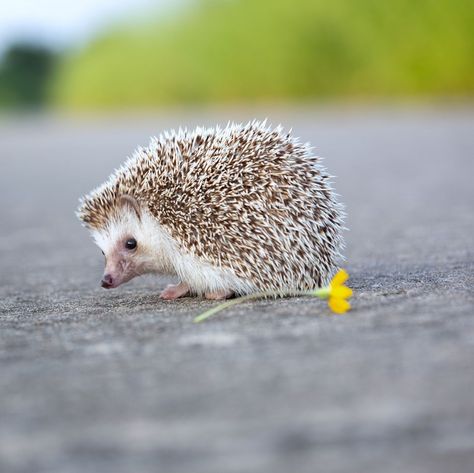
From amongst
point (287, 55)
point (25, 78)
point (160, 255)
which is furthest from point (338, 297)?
point (25, 78)

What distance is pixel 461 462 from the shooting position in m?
1.76

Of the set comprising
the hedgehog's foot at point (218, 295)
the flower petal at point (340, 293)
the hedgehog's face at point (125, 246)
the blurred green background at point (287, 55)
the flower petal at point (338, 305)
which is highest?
the blurred green background at point (287, 55)

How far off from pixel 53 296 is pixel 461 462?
2.69 metres

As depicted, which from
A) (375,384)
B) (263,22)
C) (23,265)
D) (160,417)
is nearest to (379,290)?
(375,384)

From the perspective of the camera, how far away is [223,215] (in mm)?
3801

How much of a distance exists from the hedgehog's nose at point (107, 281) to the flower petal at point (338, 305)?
1.24 m

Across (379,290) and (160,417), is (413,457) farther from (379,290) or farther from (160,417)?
(379,290)

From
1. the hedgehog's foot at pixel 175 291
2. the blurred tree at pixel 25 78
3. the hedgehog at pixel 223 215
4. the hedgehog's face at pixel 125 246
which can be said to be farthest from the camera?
the blurred tree at pixel 25 78

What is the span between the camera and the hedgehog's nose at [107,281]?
13.1 ft

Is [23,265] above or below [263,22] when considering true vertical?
below

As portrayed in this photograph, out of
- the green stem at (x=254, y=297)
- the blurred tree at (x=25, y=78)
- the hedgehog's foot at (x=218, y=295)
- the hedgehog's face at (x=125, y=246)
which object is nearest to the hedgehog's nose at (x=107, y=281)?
the hedgehog's face at (x=125, y=246)

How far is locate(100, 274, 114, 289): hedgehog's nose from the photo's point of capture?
401cm

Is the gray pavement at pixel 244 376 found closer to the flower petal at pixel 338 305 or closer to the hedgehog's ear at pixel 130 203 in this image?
the flower petal at pixel 338 305

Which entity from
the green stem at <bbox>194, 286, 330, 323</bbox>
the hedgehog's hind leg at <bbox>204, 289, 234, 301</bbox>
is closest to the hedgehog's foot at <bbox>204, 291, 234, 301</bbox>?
the hedgehog's hind leg at <bbox>204, 289, 234, 301</bbox>
